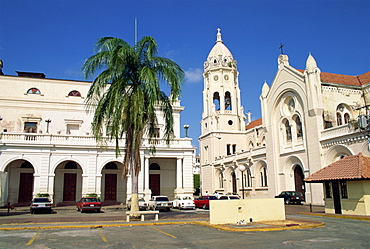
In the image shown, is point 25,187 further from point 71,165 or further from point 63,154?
point 63,154

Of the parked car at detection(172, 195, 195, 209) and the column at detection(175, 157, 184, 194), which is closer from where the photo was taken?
the parked car at detection(172, 195, 195, 209)

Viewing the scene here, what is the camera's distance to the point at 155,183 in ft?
120

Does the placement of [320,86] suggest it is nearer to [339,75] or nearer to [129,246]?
[339,75]

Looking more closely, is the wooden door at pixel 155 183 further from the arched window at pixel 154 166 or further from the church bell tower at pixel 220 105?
the church bell tower at pixel 220 105

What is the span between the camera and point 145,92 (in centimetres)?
1934

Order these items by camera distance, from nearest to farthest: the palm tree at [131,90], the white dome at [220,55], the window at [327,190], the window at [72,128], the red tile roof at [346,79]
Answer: the palm tree at [131,90] < the window at [327,190] < the red tile roof at [346,79] < the window at [72,128] < the white dome at [220,55]

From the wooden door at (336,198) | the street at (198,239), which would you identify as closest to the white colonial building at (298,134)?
the wooden door at (336,198)

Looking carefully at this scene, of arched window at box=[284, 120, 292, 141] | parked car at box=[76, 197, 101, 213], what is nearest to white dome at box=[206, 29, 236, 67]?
arched window at box=[284, 120, 292, 141]

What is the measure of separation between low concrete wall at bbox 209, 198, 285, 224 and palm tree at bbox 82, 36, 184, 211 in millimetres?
5152

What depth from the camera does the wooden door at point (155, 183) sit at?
120 ft

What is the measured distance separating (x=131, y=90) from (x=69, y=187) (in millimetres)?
18456

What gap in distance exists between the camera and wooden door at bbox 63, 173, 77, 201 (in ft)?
110

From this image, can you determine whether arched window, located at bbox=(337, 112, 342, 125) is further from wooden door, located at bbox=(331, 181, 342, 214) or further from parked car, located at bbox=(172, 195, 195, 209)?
A: parked car, located at bbox=(172, 195, 195, 209)

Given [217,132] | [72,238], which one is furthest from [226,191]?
[72,238]
